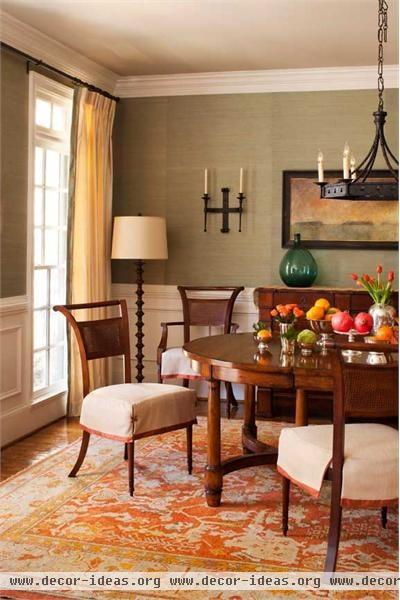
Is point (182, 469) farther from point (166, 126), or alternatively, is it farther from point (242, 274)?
point (166, 126)

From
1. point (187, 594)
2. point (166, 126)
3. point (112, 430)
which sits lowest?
point (187, 594)

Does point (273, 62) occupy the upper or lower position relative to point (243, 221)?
upper

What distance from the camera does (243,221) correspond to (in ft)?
20.0

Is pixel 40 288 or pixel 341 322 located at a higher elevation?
pixel 40 288

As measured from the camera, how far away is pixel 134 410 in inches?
148

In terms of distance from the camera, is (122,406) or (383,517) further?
(122,406)

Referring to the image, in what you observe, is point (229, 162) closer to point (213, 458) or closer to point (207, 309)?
point (207, 309)

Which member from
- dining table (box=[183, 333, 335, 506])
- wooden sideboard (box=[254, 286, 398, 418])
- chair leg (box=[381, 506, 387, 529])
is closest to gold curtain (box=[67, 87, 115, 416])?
wooden sideboard (box=[254, 286, 398, 418])

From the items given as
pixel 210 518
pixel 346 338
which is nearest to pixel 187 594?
pixel 210 518

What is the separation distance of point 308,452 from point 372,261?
10.2 feet

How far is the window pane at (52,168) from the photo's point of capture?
17.7ft

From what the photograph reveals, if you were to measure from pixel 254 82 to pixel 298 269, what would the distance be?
5.26 feet

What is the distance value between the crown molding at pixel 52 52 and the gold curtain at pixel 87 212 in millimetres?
167

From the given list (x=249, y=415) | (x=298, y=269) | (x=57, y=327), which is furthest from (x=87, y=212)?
(x=249, y=415)
